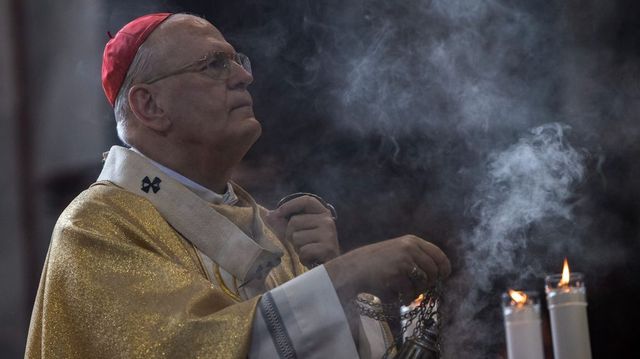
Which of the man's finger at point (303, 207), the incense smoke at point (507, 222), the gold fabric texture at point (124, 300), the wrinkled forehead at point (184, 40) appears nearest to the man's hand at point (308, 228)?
the man's finger at point (303, 207)

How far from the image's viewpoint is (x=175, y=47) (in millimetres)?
3350

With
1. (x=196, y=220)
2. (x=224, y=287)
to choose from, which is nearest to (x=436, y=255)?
(x=224, y=287)

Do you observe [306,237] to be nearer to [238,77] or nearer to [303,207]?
[303,207]

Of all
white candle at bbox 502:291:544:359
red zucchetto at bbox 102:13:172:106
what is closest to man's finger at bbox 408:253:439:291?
white candle at bbox 502:291:544:359

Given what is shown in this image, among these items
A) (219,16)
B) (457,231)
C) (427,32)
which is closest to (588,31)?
(427,32)

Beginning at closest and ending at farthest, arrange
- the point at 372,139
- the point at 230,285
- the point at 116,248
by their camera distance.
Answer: the point at 116,248, the point at 230,285, the point at 372,139

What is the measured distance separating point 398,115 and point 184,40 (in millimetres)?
1585

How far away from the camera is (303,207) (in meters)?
3.11

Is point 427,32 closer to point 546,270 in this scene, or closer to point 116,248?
point 546,270

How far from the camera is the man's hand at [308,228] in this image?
301cm

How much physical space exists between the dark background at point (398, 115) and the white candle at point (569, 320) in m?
1.44

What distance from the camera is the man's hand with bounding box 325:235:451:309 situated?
8.41ft

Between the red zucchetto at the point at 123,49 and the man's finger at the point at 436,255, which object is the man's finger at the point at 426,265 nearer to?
the man's finger at the point at 436,255

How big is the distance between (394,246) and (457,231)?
1762mm
